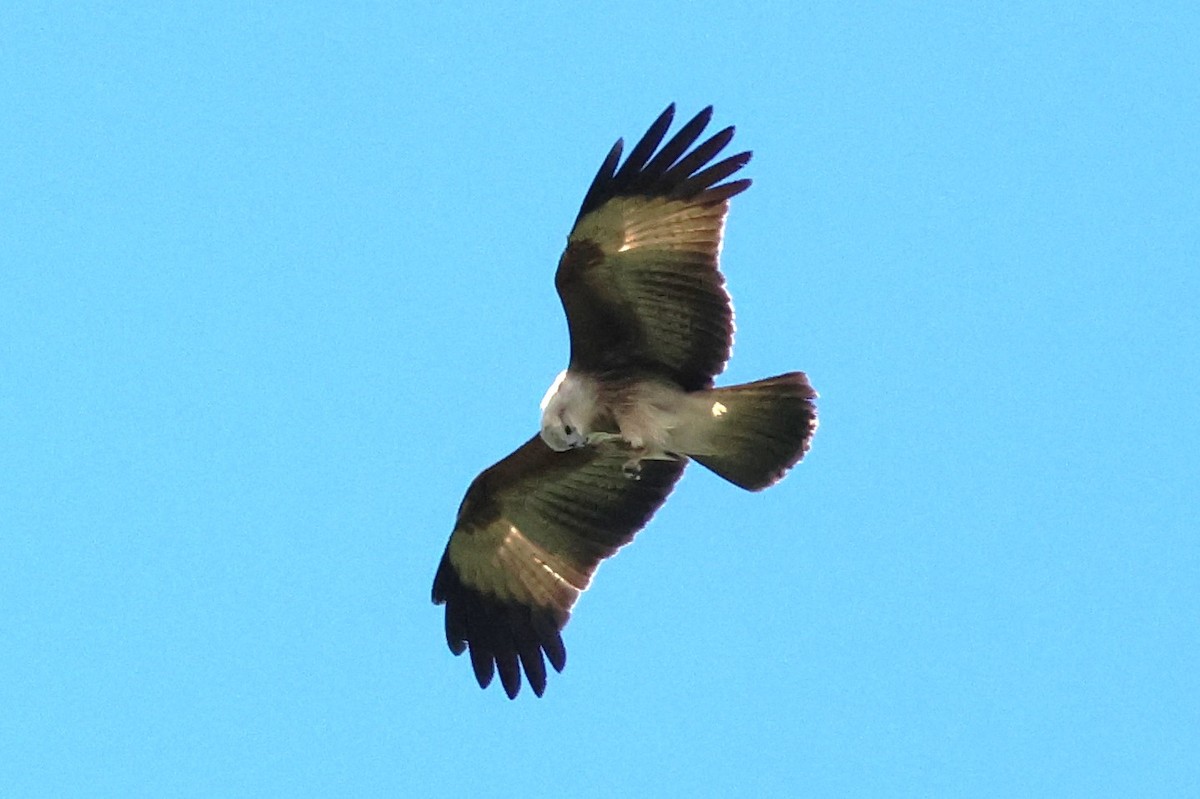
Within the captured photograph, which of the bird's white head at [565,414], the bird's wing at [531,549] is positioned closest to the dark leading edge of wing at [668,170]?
the bird's white head at [565,414]

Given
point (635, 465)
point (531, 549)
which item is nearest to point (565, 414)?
point (635, 465)

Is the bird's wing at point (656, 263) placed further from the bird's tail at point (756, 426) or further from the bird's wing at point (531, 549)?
the bird's wing at point (531, 549)

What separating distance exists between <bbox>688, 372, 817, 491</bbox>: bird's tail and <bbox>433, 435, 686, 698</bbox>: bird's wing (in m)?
0.90

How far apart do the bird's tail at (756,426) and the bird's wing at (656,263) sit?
0.85 feet

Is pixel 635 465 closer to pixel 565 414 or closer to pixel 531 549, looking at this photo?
pixel 565 414

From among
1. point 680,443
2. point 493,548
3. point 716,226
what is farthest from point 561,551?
point 716,226

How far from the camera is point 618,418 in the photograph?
11.5 metres

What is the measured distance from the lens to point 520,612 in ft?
40.9

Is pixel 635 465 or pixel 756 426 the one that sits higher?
pixel 635 465

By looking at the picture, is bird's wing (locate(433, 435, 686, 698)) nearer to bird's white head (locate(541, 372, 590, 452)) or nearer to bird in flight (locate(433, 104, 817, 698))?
bird in flight (locate(433, 104, 817, 698))

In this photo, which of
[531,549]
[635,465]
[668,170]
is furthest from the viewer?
[531,549]

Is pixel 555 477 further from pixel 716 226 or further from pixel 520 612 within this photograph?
pixel 716 226

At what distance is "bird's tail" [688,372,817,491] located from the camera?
11094 millimetres

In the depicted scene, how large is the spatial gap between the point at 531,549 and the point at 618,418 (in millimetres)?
1342
